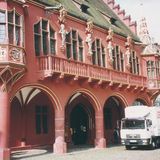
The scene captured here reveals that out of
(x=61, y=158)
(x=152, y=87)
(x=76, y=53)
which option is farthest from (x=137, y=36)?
(x=61, y=158)

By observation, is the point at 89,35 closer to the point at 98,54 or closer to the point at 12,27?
the point at 98,54

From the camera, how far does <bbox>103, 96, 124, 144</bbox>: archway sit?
37.2 metres

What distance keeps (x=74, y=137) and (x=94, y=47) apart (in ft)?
27.9

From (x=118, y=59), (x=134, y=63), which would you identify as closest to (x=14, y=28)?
(x=118, y=59)

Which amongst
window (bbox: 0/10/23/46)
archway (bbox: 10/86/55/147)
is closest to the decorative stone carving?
archway (bbox: 10/86/55/147)

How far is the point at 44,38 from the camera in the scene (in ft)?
88.2

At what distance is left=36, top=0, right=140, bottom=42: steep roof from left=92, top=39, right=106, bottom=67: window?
1636mm

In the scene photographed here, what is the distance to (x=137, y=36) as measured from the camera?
135ft

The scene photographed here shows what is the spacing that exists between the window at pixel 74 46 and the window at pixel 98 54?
5.91 feet

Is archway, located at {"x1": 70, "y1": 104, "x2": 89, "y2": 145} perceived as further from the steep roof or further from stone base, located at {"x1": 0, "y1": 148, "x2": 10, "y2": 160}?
stone base, located at {"x1": 0, "y1": 148, "x2": 10, "y2": 160}

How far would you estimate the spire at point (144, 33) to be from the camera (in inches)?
1634

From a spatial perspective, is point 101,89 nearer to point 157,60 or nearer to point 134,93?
point 134,93

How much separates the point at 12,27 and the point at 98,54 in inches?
434

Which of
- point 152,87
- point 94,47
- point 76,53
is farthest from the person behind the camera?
point 152,87
